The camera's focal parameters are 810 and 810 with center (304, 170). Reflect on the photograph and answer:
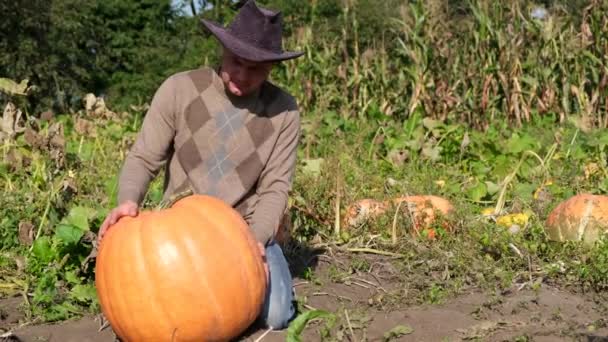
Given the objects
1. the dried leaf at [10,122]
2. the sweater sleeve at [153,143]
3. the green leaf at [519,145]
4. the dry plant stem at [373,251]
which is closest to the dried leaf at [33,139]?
the dried leaf at [10,122]

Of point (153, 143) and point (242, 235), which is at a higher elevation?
point (153, 143)

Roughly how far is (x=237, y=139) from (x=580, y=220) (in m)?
1.89

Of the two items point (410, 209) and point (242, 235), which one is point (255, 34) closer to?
point (242, 235)

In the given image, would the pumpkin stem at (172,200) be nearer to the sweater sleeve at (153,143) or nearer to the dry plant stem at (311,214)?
the sweater sleeve at (153,143)

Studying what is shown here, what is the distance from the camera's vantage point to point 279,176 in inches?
142

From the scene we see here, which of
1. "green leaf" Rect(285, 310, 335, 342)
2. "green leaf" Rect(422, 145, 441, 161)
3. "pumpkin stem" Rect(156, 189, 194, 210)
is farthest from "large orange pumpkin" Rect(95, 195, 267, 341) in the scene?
"green leaf" Rect(422, 145, 441, 161)

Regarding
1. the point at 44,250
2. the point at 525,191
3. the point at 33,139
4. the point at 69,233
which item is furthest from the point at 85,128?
the point at 525,191

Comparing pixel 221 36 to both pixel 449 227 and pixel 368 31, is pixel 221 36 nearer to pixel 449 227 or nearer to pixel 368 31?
pixel 449 227

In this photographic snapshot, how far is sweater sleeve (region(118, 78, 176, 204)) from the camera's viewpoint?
332 cm

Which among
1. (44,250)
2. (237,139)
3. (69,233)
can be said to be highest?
(237,139)

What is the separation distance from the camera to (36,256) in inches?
152

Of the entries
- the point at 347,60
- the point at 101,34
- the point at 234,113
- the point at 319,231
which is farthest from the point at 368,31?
the point at 234,113

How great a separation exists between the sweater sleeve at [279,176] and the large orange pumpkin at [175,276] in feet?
1.54

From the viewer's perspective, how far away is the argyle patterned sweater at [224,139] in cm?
350
